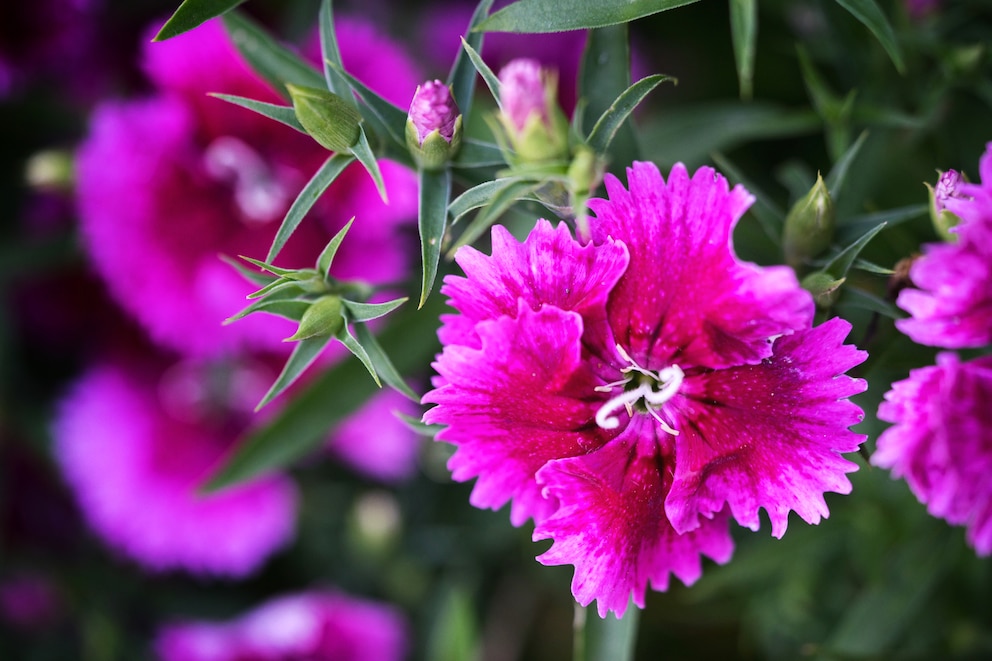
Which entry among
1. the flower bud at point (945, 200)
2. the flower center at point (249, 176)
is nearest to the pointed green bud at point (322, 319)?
the flower bud at point (945, 200)

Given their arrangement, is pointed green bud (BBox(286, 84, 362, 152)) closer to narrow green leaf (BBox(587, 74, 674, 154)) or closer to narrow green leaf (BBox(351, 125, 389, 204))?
narrow green leaf (BBox(351, 125, 389, 204))

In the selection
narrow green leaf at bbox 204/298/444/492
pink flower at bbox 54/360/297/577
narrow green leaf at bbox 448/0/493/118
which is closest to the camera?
narrow green leaf at bbox 448/0/493/118

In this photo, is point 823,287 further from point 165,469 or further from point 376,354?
point 165,469

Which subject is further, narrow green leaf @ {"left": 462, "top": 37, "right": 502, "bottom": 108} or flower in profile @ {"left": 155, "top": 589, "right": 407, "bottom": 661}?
flower in profile @ {"left": 155, "top": 589, "right": 407, "bottom": 661}

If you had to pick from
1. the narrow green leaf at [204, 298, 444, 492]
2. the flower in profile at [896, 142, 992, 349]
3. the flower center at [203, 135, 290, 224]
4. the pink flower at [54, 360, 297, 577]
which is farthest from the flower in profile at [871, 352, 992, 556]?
the pink flower at [54, 360, 297, 577]

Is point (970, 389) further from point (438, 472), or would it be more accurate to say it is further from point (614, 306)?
point (438, 472)

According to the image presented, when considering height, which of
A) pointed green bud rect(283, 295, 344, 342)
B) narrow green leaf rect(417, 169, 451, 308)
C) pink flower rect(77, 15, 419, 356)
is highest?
narrow green leaf rect(417, 169, 451, 308)
